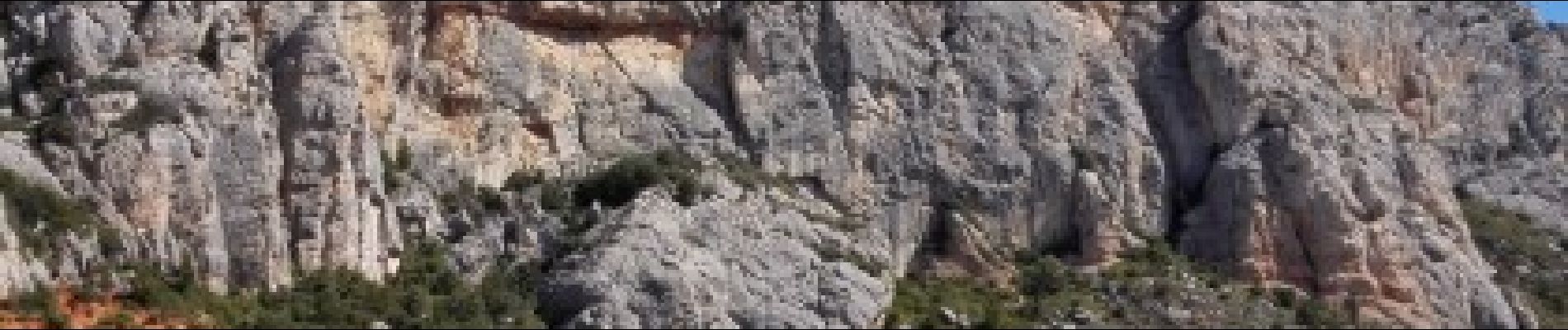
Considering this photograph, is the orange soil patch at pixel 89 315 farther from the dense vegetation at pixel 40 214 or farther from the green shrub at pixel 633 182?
the green shrub at pixel 633 182

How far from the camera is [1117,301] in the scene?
60.9m

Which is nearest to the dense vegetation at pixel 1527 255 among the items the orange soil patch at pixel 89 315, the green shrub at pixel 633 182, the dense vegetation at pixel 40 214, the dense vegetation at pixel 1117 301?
the dense vegetation at pixel 1117 301

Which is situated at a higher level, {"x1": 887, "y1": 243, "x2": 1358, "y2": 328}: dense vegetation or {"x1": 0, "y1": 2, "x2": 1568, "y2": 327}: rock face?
{"x1": 0, "y1": 2, "x2": 1568, "y2": 327}: rock face

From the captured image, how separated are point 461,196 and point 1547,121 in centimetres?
3795

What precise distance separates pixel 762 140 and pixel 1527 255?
23004 millimetres

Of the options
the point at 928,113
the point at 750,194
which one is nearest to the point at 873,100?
the point at 928,113

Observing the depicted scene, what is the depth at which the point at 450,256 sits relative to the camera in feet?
195

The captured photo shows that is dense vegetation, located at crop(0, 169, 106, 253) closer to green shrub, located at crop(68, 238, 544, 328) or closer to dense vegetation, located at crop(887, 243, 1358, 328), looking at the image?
green shrub, located at crop(68, 238, 544, 328)

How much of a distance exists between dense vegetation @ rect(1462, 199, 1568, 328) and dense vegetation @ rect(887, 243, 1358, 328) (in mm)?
8670

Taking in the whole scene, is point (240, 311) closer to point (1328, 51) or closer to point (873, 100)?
point (873, 100)

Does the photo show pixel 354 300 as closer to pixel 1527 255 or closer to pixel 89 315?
pixel 89 315

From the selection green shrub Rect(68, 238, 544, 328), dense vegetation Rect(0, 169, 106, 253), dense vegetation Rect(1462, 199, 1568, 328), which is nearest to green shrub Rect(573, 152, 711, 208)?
green shrub Rect(68, 238, 544, 328)

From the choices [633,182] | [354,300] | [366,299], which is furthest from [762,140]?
[354,300]

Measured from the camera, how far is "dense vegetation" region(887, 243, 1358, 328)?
59.1 meters
